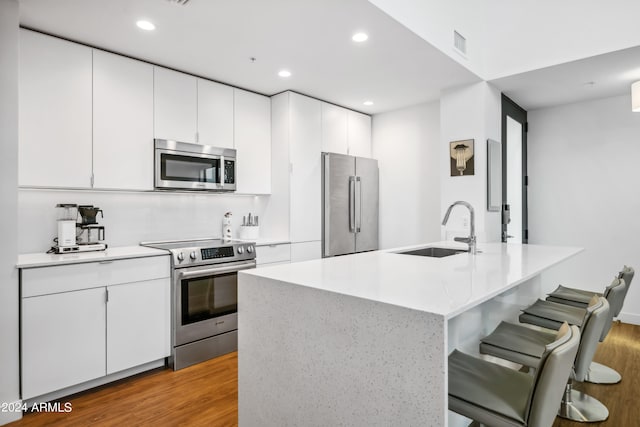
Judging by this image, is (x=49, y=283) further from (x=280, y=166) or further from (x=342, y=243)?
(x=342, y=243)

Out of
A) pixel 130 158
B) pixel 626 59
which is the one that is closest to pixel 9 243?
pixel 130 158

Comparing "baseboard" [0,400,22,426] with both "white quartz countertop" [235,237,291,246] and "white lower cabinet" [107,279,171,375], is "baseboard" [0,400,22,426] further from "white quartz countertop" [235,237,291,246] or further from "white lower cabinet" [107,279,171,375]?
"white quartz countertop" [235,237,291,246]

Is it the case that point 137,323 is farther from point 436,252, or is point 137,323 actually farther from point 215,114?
point 436,252

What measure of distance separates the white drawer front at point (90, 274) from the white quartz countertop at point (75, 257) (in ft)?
0.11

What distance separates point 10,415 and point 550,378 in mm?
2785

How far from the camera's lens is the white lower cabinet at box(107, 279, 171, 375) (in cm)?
258

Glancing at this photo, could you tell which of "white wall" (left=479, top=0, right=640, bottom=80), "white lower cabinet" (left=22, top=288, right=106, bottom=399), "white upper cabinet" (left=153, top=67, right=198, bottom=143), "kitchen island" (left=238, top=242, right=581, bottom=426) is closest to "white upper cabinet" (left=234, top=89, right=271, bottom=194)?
"white upper cabinet" (left=153, top=67, right=198, bottom=143)

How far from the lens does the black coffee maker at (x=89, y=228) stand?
2.85 meters

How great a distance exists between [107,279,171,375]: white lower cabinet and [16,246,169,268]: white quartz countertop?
8.4 inches

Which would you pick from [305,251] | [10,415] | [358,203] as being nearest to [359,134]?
[358,203]

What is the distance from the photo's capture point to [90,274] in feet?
8.11

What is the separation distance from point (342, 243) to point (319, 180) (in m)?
0.79

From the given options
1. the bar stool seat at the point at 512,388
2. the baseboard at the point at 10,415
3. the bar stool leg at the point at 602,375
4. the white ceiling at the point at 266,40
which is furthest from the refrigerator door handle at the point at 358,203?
the baseboard at the point at 10,415

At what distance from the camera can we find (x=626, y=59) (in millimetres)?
3039
